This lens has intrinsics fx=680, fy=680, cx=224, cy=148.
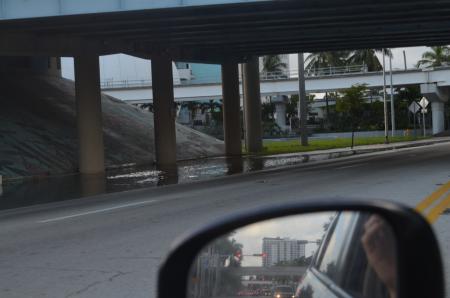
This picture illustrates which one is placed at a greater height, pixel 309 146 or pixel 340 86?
pixel 340 86

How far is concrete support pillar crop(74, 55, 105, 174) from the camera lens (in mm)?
26781

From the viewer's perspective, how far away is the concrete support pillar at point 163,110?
31.5m

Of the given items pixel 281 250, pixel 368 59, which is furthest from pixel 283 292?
pixel 368 59

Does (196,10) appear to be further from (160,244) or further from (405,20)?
(160,244)

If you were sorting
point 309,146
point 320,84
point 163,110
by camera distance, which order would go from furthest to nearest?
point 320,84 < point 309,146 < point 163,110

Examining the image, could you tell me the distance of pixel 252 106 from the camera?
4112 cm

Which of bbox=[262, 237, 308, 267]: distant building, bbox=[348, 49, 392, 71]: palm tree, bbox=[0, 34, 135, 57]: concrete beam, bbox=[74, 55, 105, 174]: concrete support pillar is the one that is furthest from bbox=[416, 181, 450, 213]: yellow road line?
bbox=[348, 49, 392, 71]: palm tree

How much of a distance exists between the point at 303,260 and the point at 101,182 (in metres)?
19.3

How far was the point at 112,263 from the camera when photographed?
8.20 meters

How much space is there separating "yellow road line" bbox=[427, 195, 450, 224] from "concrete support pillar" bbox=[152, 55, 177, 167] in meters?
20.0

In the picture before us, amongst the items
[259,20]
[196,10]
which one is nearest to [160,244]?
[196,10]

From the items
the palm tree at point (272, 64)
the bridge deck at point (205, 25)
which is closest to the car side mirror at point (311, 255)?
the bridge deck at point (205, 25)

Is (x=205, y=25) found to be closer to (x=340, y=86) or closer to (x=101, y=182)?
(x=101, y=182)

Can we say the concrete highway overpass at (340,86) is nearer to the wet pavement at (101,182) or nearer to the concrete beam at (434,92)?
the concrete beam at (434,92)
